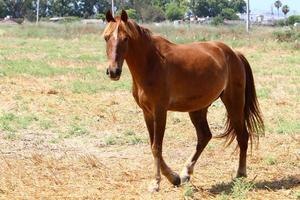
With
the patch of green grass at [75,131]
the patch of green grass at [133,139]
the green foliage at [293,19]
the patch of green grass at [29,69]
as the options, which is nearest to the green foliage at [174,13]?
the green foliage at [293,19]

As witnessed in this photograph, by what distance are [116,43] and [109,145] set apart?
3106mm

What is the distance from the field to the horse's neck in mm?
1143

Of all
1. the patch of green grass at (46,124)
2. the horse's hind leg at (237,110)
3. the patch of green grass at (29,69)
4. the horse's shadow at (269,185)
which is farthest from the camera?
the patch of green grass at (29,69)

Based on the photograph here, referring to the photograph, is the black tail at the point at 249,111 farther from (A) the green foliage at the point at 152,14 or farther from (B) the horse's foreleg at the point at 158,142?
(A) the green foliage at the point at 152,14

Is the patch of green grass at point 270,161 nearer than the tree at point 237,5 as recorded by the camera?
Yes

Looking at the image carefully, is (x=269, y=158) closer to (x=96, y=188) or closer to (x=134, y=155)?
(x=134, y=155)

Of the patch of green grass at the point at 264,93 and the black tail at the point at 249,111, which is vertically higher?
the black tail at the point at 249,111

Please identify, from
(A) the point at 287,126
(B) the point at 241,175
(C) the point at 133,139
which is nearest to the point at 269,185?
(B) the point at 241,175

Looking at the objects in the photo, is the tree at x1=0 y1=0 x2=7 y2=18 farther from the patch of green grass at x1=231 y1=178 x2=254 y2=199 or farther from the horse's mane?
the patch of green grass at x1=231 y1=178 x2=254 y2=199

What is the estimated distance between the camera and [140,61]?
524 centimetres

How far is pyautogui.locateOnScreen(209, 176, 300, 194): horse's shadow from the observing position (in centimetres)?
543

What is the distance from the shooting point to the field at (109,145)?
17.9ft

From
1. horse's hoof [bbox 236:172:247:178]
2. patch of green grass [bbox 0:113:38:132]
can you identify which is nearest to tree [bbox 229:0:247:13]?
patch of green grass [bbox 0:113:38:132]

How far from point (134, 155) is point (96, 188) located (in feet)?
5.58
